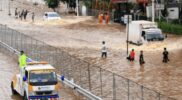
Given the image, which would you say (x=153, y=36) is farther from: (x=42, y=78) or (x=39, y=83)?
(x=39, y=83)

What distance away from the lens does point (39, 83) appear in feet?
76.8

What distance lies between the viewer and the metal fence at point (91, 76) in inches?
906

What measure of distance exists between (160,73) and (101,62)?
20.6 feet

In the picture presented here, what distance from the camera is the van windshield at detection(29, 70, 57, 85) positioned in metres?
23.4

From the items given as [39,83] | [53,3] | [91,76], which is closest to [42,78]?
[39,83]

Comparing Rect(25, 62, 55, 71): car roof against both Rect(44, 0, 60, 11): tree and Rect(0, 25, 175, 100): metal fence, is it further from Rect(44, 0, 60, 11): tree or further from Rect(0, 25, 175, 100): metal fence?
Rect(44, 0, 60, 11): tree

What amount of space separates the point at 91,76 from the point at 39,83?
6492mm

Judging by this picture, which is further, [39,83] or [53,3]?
[53,3]

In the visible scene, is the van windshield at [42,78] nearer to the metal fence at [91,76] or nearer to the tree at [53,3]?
the metal fence at [91,76]

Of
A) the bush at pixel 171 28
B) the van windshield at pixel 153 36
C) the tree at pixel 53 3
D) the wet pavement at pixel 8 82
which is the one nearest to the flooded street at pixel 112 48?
the wet pavement at pixel 8 82

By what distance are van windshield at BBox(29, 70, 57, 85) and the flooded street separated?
135 inches

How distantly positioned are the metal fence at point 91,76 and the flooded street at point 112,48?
240 centimetres

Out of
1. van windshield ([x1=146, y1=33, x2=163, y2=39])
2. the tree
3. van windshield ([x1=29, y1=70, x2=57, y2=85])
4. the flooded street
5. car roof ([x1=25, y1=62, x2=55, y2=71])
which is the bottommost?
the flooded street

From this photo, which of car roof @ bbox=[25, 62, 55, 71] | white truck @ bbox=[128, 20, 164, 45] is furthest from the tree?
car roof @ bbox=[25, 62, 55, 71]
